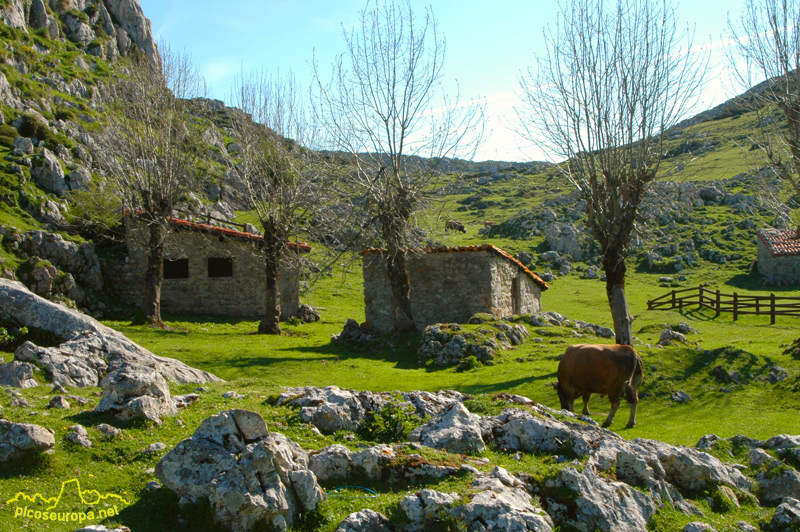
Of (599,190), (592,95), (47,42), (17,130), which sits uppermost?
(47,42)

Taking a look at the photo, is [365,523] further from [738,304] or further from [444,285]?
[738,304]

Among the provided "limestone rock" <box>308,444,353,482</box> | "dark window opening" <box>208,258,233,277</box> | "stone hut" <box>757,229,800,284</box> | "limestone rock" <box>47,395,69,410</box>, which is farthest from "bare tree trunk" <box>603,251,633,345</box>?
"stone hut" <box>757,229,800,284</box>

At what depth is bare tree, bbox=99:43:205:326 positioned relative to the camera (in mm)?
27422

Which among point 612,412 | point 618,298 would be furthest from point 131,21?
point 612,412

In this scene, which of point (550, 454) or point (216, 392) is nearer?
point (550, 454)

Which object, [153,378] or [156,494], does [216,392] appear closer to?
[153,378]

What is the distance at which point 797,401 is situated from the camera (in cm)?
1489

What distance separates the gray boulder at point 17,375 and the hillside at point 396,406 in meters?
0.18

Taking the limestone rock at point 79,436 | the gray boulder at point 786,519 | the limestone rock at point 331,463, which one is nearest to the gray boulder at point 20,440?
the limestone rock at point 79,436

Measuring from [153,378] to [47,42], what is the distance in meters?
72.9

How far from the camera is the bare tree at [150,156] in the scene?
27.4 meters

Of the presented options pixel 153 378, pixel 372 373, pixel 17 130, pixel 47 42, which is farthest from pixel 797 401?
pixel 47 42

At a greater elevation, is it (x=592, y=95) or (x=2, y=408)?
(x=592, y=95)

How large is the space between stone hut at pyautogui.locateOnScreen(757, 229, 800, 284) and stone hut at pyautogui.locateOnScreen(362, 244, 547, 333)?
97.0ft
